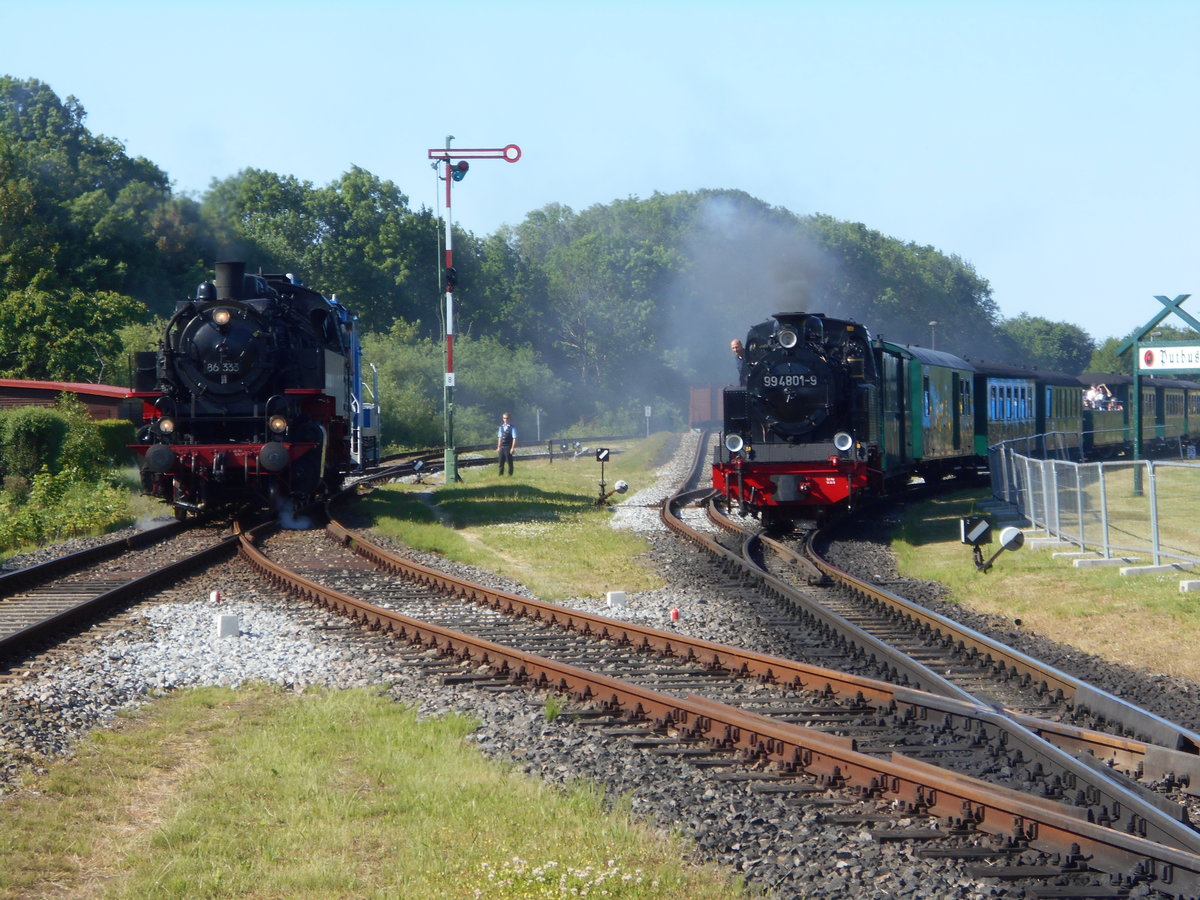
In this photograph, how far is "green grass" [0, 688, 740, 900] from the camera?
192 inches

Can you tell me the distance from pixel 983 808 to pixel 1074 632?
6114 millimetres

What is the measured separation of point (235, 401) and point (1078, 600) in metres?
12.1

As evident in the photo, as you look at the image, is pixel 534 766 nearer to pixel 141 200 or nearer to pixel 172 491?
pixel 172 491

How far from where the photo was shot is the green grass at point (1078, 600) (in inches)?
394

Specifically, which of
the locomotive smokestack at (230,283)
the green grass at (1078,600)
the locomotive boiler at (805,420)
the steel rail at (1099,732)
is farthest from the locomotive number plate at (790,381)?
the locomotive smokestack at (230,283)

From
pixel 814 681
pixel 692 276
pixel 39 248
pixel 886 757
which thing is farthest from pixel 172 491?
pixel 692 276

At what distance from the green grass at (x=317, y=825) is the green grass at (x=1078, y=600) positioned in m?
5.64

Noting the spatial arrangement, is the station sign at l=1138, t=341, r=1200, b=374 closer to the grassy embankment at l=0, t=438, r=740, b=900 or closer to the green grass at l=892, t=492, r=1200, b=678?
the green grass at l=892, t=492, r=1200, b=678

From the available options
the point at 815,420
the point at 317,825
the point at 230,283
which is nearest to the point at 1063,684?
the point at 317,825

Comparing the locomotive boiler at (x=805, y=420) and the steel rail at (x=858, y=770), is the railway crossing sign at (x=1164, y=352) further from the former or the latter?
the steel rail at (x=858, y=770)

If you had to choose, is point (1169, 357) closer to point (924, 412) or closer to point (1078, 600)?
point (924, 412)

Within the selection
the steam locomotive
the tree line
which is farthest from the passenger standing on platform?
the steam locomotive

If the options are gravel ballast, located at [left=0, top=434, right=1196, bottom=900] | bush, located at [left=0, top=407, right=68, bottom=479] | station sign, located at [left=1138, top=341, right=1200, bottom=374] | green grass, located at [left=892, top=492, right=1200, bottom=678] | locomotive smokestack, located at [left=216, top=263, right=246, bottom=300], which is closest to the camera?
gravel ballast, located at [left=0, top=434, right=1196, bottom=900]

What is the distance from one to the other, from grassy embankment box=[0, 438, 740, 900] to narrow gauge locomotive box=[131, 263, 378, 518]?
9.87 meters
